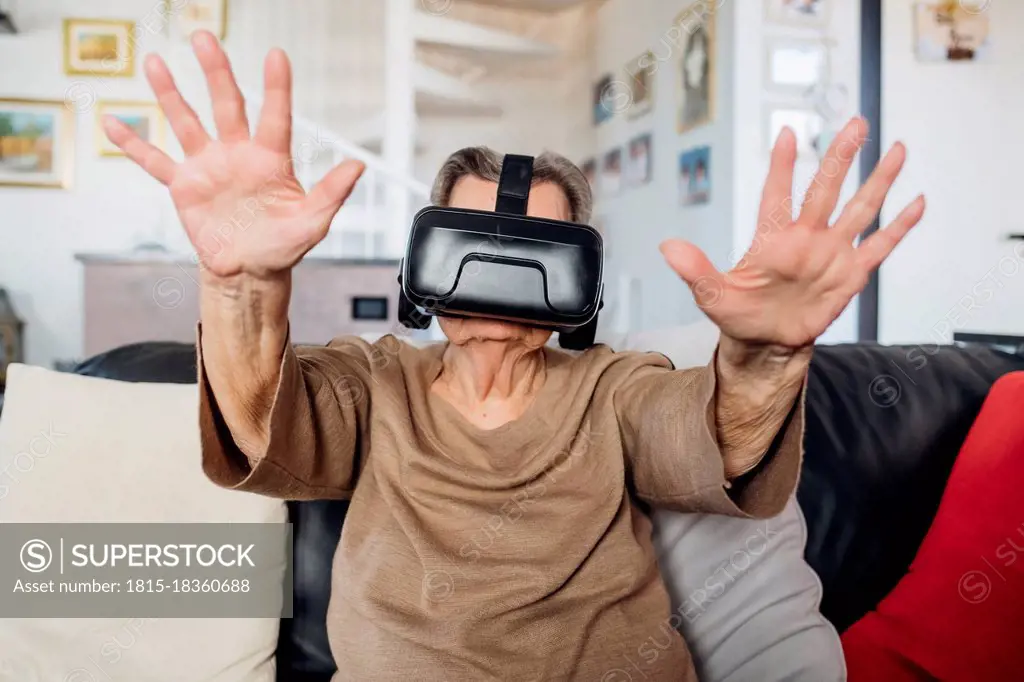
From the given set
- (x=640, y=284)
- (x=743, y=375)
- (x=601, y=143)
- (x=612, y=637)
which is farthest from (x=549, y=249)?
(x=601, y=143)

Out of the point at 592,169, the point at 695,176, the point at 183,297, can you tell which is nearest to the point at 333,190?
the point at 183,297

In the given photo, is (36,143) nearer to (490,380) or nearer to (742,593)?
(490,380)

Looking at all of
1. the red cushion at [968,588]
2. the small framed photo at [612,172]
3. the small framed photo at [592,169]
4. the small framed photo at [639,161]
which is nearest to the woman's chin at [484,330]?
the red cushion at [968,588]

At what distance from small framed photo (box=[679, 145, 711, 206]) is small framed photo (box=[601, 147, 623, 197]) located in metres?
1.00

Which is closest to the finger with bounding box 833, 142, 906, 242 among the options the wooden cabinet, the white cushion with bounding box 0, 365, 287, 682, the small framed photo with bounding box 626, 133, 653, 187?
the white cushion with bounding box 0, 365, 287, 682

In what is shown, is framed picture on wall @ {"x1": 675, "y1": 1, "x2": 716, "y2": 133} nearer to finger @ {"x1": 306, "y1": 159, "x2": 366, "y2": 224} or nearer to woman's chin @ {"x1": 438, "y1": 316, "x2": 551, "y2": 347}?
woman's chin @ {"x1": 438, "y1": 316, "x2": 551, "y2": 347}

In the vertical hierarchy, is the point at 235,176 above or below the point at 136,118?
below

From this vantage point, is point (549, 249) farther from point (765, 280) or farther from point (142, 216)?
point (142, 216)

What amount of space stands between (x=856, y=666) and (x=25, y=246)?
14.8 ft

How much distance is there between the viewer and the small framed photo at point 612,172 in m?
4.64

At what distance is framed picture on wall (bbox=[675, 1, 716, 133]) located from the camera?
3.24 m

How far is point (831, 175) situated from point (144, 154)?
0.57m

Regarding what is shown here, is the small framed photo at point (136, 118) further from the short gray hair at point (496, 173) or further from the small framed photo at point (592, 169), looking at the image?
the short gray hair at point (496, 173)

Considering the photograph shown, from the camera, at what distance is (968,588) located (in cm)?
106
